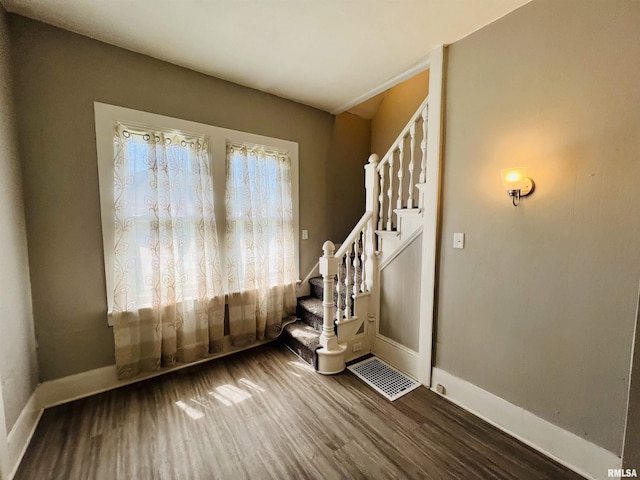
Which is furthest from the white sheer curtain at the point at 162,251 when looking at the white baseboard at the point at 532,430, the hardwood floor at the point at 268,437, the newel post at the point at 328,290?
the white baseboard at the point at 532,430

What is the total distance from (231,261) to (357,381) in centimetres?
164

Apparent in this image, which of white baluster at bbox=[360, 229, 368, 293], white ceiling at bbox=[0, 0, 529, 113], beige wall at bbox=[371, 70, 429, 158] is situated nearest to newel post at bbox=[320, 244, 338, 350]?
white baluster at bbox=[360, 229, 368, 293]

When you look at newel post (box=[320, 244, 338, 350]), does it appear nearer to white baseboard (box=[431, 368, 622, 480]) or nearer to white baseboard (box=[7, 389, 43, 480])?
white baseboard (box=[431, 368, 622, 480])

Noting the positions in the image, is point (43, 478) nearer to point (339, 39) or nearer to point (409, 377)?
point (409, 377)

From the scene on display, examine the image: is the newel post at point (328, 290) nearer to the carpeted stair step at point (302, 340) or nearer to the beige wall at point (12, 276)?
the carpeted stair step at point (302, 340)

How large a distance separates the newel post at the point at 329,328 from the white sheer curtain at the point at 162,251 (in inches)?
41.9

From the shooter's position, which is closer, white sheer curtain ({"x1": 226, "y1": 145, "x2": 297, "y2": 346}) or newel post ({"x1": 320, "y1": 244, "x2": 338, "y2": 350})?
newel post ({"x1": 320, "y1": 244, "x2": 338, "y2": 350})

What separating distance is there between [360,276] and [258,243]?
3.87 feet

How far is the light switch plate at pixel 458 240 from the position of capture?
193 cm

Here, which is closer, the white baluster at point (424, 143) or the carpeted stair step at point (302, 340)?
the white baluster at point (424, 143)

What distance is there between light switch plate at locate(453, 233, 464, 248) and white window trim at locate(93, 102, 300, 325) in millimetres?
1997

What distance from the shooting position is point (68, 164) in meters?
1.88

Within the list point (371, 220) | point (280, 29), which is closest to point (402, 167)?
point (371, 220)

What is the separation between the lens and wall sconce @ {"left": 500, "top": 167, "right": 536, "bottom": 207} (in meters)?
1.52
